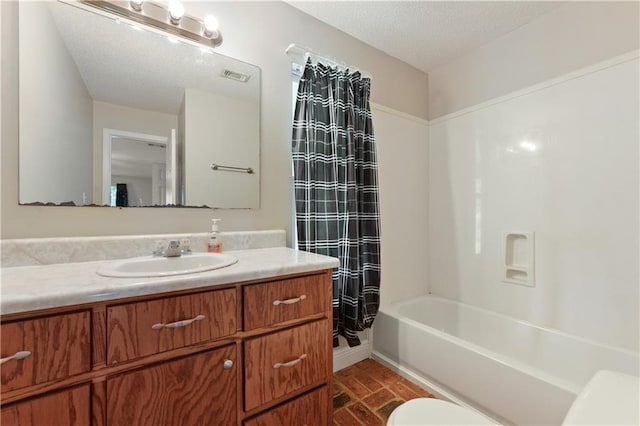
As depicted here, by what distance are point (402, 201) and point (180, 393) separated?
6.54ft

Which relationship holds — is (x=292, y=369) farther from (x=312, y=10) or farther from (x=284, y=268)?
(x=312, y=10)

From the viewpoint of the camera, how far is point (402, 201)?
233 centimetres

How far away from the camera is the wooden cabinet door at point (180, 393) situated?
29.9 inches

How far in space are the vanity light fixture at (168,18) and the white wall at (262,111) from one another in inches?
2.9

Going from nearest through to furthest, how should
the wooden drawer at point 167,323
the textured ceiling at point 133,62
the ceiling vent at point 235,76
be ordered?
the wooden drawer at point 167,323, the textured ceiling at point 133,62, the ceiling vent at point 235,76

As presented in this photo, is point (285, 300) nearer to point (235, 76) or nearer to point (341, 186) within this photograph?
point (341, 186)

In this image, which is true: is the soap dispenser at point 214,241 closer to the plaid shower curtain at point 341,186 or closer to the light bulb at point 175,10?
the plaid shower curtain at point 341,186

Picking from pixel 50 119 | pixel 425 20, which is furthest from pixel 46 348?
pixel 425 20

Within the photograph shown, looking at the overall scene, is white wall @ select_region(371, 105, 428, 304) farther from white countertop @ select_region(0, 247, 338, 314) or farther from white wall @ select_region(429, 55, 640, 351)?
white countertop @ select_region(0, 247, 338, 314)

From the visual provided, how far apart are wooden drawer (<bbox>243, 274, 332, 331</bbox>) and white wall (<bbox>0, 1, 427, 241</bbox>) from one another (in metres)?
0.63

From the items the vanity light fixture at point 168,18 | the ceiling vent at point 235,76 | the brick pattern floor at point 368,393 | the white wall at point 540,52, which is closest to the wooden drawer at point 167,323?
the brick pattern floor at point 368,393

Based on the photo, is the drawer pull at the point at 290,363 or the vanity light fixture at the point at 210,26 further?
the vanity light fixture at the point at 210,26

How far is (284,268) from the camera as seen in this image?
102 centimetres

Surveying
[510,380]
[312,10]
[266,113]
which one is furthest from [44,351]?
[312,10]
